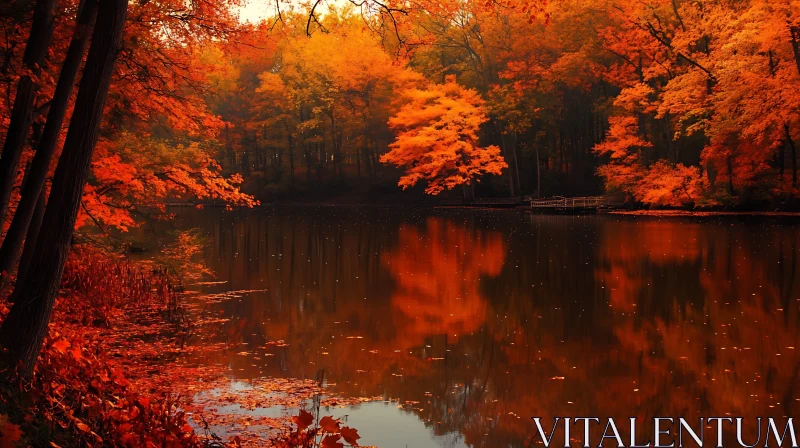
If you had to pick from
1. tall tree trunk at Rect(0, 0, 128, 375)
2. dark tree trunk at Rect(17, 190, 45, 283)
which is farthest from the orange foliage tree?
tall tree trunk at Rect(0, 0, 128, 375)

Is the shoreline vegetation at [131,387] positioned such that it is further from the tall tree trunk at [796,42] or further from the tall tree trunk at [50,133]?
the tall tree trunk at [796,42]

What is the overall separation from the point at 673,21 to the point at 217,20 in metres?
32.6

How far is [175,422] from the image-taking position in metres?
6.22

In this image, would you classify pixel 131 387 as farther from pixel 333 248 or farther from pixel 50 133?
pixel 333 248

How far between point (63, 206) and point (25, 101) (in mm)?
3211

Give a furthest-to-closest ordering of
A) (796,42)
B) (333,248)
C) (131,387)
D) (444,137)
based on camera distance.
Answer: (444,137) < (796,42) < (333,248) < (131,387)

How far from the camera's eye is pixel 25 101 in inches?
362

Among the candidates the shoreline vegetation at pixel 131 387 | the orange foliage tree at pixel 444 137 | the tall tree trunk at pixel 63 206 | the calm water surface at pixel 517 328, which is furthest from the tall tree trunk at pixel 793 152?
the tall tree trunk at pixel 63 206

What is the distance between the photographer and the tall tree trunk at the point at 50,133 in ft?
25.6

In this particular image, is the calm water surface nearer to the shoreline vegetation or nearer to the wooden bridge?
the shoreline vegetation

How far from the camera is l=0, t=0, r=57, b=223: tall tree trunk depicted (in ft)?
29.0

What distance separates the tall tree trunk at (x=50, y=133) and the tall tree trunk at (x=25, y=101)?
1.85 ft

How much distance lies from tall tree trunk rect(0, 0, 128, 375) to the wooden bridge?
38279mm

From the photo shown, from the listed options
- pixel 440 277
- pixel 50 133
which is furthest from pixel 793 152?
pixel 50 133
